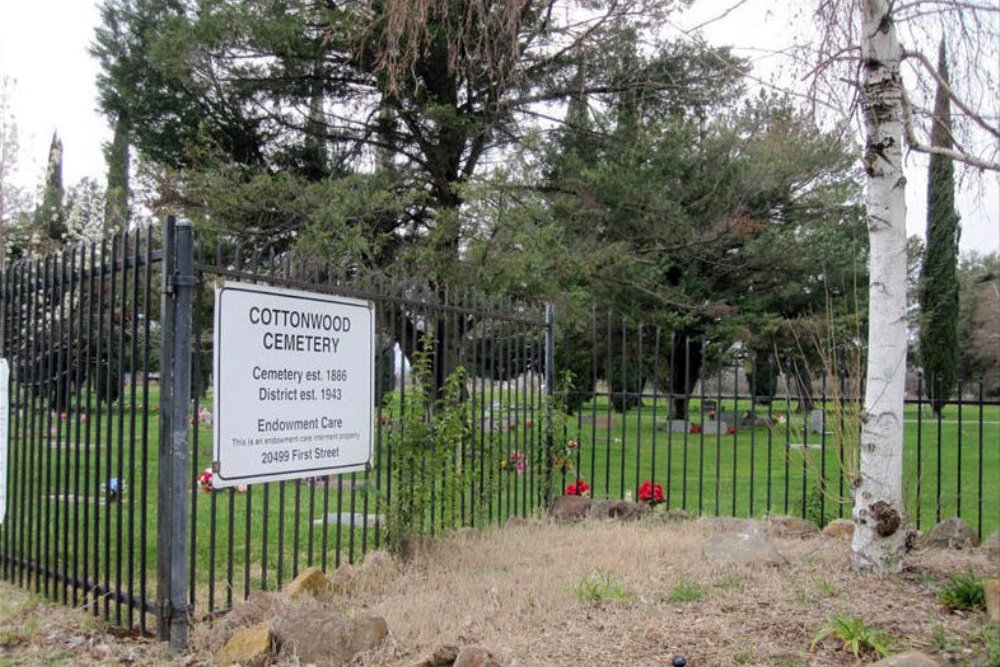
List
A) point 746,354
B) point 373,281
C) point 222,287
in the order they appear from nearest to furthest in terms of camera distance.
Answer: point 222,287 < point 373,281 < point 746,354

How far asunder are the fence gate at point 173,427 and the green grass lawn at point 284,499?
0.11 ft

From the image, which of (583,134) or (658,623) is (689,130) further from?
(658,623)

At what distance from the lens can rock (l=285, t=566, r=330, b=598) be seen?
4.84 m

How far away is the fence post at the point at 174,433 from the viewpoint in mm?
4258

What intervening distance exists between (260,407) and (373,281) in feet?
5.59

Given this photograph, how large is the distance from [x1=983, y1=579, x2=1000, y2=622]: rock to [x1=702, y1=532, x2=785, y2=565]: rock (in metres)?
1.39

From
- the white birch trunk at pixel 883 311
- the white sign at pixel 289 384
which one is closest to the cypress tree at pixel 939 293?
the white birch trunk at pixel 883 311

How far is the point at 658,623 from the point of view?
4.17m

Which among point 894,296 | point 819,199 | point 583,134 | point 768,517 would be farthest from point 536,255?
point 819,199

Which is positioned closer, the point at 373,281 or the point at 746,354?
the point at 373,281

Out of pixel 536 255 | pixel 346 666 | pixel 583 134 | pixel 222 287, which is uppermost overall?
pixel 583 134

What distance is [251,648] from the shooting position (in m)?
3.97

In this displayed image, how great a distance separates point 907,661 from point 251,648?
2.88m

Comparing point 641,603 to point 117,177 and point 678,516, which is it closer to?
point 678,516
